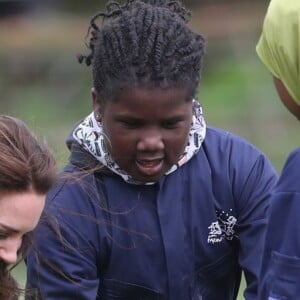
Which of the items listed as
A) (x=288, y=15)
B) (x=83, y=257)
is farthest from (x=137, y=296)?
(x=288, y=15)

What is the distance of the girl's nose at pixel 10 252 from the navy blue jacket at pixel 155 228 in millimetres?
300

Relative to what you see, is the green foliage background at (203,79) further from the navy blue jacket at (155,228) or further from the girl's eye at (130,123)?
the girl's eye at (130,123)

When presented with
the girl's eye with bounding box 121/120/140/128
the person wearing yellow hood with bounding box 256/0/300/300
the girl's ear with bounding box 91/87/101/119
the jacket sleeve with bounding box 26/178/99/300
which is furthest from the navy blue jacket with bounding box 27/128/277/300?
the person wearing yellow hood with bounding box 256/0/300/300

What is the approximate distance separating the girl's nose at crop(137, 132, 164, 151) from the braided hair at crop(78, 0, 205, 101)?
0.12m

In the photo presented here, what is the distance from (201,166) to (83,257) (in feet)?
1.27

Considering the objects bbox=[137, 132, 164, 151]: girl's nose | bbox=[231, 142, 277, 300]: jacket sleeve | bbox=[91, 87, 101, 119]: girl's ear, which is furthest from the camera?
bbox=[231, 142, 277, 300]: jacket sleeve

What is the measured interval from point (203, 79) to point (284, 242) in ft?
21.9

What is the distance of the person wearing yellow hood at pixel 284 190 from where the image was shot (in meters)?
2.60

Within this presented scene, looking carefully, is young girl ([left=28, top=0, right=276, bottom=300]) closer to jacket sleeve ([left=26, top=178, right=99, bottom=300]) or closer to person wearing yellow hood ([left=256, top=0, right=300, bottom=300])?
jacket sleeve ([left=26, top=178, right=99, bottom=300])

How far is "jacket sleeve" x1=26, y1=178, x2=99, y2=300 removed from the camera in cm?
326

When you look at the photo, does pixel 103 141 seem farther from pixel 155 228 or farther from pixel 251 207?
pixel 251 207

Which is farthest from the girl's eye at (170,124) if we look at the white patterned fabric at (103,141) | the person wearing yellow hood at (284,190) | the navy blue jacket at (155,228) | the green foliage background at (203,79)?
the green foliage background at (203,79)

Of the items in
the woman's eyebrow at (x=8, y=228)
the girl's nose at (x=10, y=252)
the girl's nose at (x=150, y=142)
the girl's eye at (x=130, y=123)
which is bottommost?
the girl's nose at (x=10, y=252)

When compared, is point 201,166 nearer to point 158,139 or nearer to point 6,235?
point 158,139
